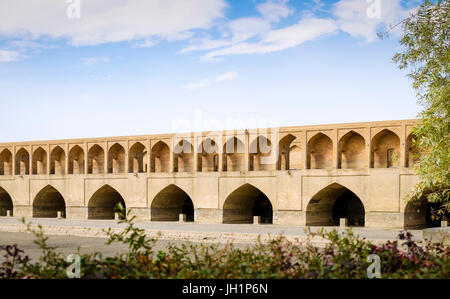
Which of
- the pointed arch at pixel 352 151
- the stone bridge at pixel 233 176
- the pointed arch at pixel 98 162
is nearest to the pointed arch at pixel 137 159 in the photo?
the stone bridge at pixel 233 176

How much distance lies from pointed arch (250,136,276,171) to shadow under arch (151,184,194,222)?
4056mm

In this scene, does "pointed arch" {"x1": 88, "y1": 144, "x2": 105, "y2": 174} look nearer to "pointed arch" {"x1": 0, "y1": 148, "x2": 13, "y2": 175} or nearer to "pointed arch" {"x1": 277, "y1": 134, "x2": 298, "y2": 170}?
"pointed arch" {"x1": 0, "y1": 148, "x2": 13, "y2": 175}

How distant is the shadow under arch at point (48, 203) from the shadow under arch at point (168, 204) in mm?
7000

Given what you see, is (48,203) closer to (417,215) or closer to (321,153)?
(321,153)

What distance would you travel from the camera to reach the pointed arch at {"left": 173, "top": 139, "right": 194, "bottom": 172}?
85.8 feet

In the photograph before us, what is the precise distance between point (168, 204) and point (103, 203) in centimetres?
401

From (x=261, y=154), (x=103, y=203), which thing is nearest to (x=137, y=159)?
(x=103, y=203)

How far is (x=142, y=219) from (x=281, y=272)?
71.0 ft

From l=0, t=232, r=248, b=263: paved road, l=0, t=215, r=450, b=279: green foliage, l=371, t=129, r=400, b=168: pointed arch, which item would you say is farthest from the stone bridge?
l=0, t=215, r=450, b=279: green foliage

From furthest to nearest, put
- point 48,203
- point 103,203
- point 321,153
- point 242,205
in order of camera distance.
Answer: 1. point 48,203
2. point 103,203
3. point 242,205
4. point 321,153

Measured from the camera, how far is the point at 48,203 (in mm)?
30344

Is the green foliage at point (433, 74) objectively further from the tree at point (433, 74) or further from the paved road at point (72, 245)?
the paved road at point (72, 245)

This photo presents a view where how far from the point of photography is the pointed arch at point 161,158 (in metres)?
26.8
